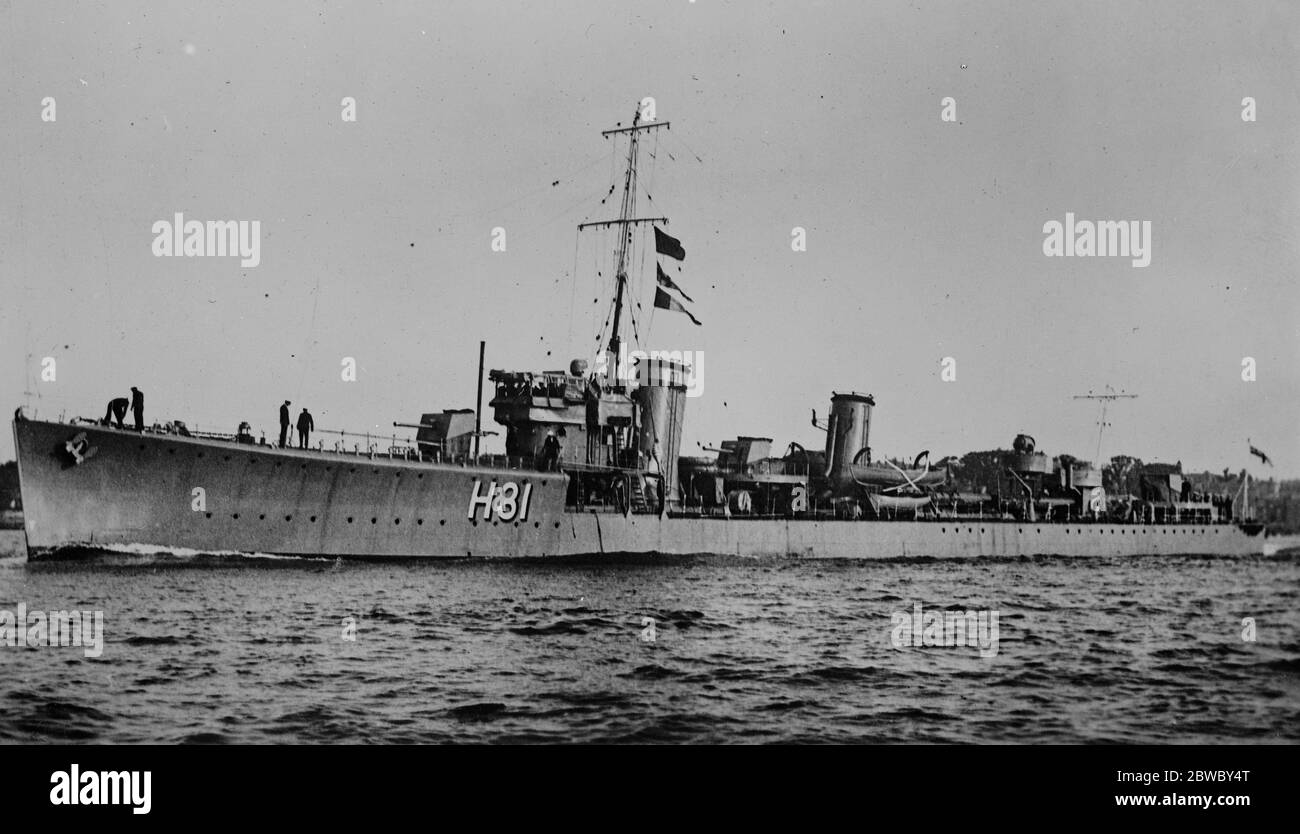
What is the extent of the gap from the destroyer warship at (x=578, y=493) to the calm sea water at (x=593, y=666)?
154 centimetres

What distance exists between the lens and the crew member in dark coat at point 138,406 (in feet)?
72.9

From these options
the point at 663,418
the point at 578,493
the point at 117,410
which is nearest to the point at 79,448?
the point at 117,410

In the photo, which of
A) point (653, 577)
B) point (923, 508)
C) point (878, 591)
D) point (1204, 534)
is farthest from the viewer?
point (1204, 534)

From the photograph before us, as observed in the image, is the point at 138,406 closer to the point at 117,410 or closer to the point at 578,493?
the point at 117,410

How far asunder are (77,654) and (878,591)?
1635 centimetres

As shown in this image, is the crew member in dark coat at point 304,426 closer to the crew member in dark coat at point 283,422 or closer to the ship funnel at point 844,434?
the crew member in dark coat at point 283,422

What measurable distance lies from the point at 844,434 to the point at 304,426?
22782mm

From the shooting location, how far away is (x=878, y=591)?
937 inches

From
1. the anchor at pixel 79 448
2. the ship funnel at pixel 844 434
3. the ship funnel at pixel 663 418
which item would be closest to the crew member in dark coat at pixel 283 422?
the anchor at pixel 79 448

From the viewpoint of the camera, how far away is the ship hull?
73.0 feet

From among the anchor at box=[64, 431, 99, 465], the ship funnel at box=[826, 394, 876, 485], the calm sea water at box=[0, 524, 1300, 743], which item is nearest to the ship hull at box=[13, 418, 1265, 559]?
the anchor at box=[64, 431, 99, 465]

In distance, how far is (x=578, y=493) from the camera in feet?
102
